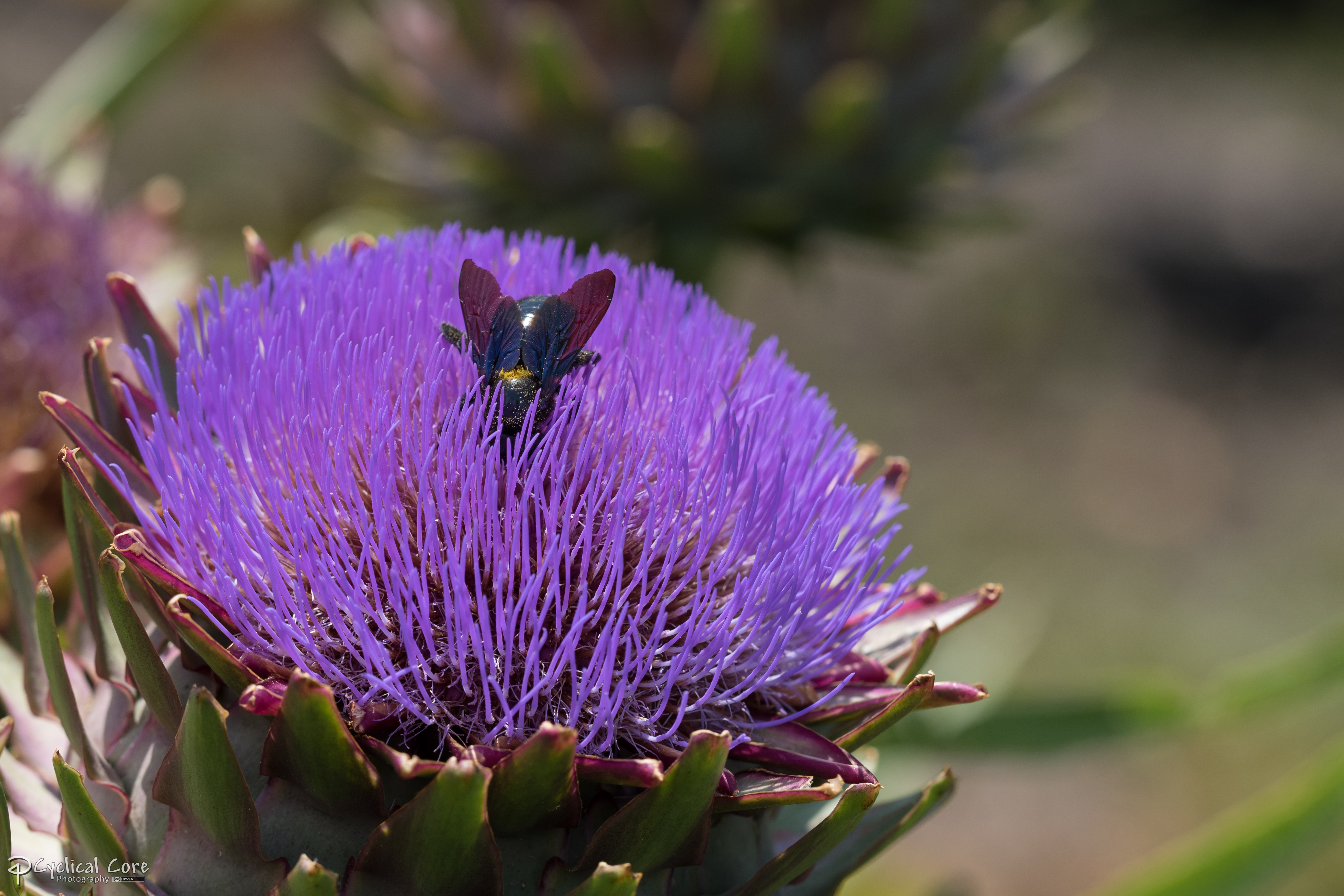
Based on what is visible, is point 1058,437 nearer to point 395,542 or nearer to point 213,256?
point 213,256

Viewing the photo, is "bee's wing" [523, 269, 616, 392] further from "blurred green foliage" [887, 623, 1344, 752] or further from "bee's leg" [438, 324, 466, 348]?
"blurred green foliage" [887, 623, 1344, 752]

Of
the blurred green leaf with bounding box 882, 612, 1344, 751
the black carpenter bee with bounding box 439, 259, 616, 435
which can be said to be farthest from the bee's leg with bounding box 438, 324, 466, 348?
the blurred green leaf with bounding box 882, 612, 1344, 751

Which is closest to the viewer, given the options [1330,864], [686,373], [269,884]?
[269,884]

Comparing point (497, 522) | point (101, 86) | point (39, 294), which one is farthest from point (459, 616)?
point (101, 86)

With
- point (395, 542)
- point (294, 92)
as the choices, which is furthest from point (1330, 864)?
point (294, 92)

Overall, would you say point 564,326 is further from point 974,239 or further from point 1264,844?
point 974,239

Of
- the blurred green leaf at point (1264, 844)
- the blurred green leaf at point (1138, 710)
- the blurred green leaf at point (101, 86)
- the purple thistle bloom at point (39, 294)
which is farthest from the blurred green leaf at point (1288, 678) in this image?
the blurred green leaf at point (101, 86)

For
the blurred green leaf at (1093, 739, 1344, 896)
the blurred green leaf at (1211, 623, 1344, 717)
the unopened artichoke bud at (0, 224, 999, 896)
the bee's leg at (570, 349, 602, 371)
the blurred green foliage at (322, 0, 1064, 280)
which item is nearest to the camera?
the unopened artichoke bud at (0, 224, 999, 896)

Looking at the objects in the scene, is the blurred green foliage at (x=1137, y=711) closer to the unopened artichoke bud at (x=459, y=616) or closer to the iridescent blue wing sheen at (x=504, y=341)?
the unopened artichoke bud at (x=459, y=616)
